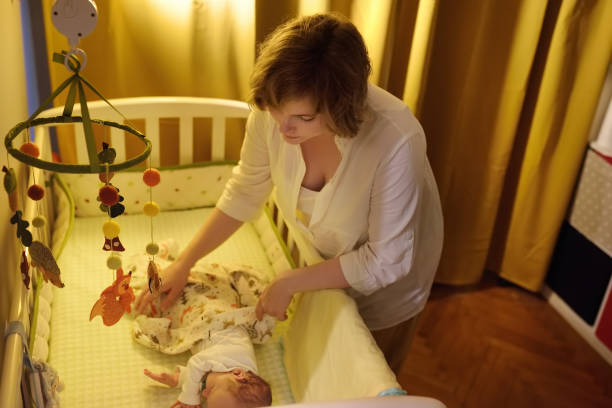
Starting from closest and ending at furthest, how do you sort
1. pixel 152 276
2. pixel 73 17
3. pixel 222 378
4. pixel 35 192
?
pixel 73 17 → pixel 35 192 → pixel 152 276 → pixel 222 378

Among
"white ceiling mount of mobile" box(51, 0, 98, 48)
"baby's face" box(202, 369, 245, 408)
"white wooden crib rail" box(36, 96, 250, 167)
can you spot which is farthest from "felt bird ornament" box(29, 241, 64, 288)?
"white wooden crib rail" box(36, 96, 250, 167)

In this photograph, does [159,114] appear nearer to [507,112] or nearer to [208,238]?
[208,238]

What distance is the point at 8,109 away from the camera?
1.20 m

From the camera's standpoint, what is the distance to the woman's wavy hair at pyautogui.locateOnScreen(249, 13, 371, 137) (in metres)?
1.01

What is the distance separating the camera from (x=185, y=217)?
74.1 inches

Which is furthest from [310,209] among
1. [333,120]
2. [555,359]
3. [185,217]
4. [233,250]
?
[555,359]

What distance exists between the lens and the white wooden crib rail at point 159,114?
168 centimetres

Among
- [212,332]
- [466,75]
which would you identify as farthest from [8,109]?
[466,75]

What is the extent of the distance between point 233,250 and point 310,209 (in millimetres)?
522

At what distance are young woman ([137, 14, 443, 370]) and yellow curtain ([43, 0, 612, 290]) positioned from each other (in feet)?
1.94

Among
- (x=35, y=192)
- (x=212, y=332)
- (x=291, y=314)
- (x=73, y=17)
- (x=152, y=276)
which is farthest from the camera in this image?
(x=291, y=314)

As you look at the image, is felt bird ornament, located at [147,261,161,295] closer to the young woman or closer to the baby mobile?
the baby mobile

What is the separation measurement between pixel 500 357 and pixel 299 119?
1.43 metres

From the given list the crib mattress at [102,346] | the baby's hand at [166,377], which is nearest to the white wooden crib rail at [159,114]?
the crib mattress at [102,346]
